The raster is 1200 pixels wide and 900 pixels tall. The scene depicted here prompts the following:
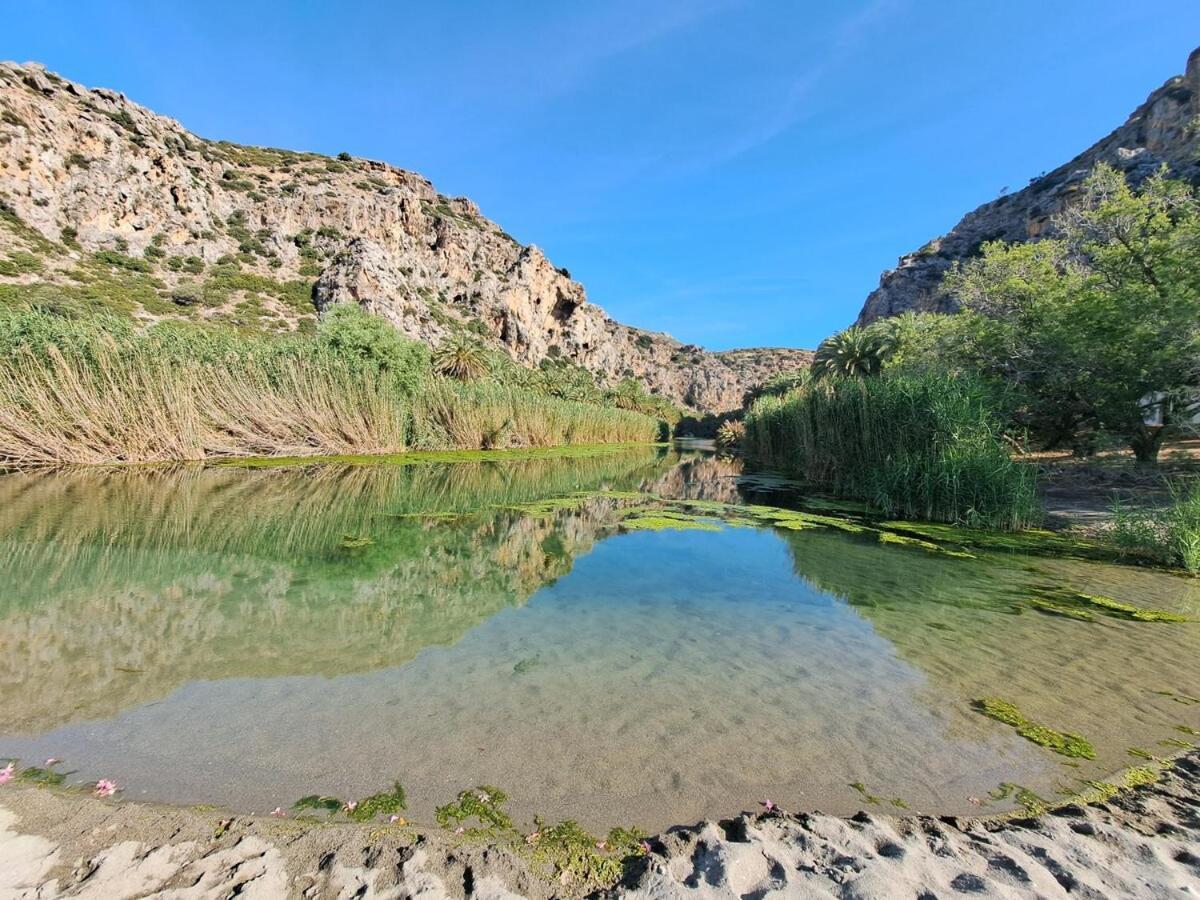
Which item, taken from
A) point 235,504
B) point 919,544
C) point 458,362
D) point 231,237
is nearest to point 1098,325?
point 919,544

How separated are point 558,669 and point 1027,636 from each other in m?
4.28

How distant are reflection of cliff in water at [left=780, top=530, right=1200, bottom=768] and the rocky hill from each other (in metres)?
48.1

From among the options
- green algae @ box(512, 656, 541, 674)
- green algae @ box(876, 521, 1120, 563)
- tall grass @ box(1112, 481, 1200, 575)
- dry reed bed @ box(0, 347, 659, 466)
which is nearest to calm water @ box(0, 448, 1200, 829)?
green algae @ box(512, 656, 541, 674)

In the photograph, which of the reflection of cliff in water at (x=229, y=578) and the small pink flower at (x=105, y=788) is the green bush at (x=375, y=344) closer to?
the reflection of cliff in water at (x=229, y=578)

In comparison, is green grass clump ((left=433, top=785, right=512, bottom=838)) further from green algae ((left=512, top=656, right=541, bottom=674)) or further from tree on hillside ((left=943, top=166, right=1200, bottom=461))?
tree on hillside ((left=943, top=166, right=1200, bottom=461))

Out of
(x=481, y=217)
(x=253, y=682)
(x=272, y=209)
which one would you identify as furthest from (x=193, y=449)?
(x=481, y=217)

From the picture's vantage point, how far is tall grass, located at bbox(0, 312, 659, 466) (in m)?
14.1

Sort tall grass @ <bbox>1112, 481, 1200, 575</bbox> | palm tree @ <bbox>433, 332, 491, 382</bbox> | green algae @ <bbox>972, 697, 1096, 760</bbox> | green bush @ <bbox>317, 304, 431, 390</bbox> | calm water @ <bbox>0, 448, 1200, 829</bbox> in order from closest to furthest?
1. calm water @ <bbox>0, 448, 1200, 829</bbox>
2. green algae @ <bbox>972, 697, 1096, 760</bbox>
3. tall grass @ <bbox>1112, 481, 1200, 575</bbox>
4. green bush @ <bbox>317, 304, 431, 390</bbox>
5. palm tree @ <bbox>433, 332, 491, 382</bbox>

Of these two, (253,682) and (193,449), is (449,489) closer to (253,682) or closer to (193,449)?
(193,449)

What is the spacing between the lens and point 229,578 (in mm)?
5887

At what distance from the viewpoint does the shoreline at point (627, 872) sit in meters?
1.92

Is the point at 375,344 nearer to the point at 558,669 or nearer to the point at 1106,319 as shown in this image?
the point at 558,669

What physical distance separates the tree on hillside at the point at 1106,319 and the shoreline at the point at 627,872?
13.4 metres

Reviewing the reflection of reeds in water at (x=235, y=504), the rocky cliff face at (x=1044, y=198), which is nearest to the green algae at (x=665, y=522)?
the reflection of reeds in water at (x=235, y=504)
